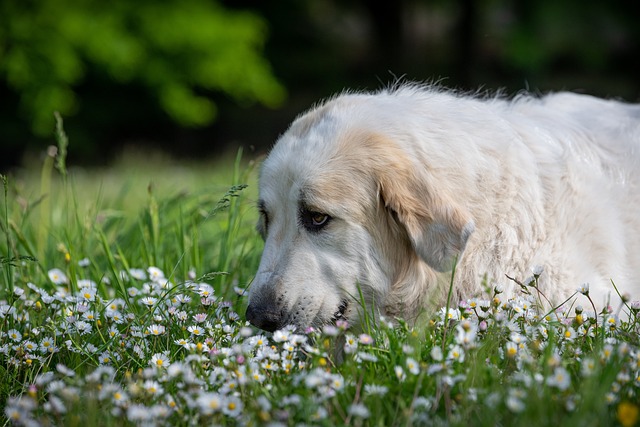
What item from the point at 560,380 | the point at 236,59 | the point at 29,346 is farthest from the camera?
the point at 236,59

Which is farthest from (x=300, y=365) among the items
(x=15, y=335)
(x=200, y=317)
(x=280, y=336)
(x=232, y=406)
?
(x=15, y=335)

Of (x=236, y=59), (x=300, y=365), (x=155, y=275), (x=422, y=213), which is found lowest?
(x=236, y=59)

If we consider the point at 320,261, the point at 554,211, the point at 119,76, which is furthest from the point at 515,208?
the point at 119,76

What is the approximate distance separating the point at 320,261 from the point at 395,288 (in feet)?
1.32

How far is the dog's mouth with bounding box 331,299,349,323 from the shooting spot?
349cm

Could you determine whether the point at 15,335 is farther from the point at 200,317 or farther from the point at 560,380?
the point at 560,380

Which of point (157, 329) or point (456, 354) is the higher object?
point (456, 354)

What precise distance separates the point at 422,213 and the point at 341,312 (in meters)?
0.58

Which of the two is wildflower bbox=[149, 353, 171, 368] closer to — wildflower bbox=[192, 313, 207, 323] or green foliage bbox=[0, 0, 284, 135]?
wildflower bbox=[192, 313, 207, 323]

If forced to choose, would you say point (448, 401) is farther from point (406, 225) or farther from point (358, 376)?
point (406, 225)

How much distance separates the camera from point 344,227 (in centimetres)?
349

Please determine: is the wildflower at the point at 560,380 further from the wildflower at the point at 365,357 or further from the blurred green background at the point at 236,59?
the blurred green background at the point at 236,59

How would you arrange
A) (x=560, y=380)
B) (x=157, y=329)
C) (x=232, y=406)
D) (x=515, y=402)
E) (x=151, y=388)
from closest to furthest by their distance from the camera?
1. (x=515, y=402)
2. (x=560, y=380)
3. (x=232, y=406)
4. (x=151, y=388)
5. (x=157, y=329)

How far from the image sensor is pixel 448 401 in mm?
2416
